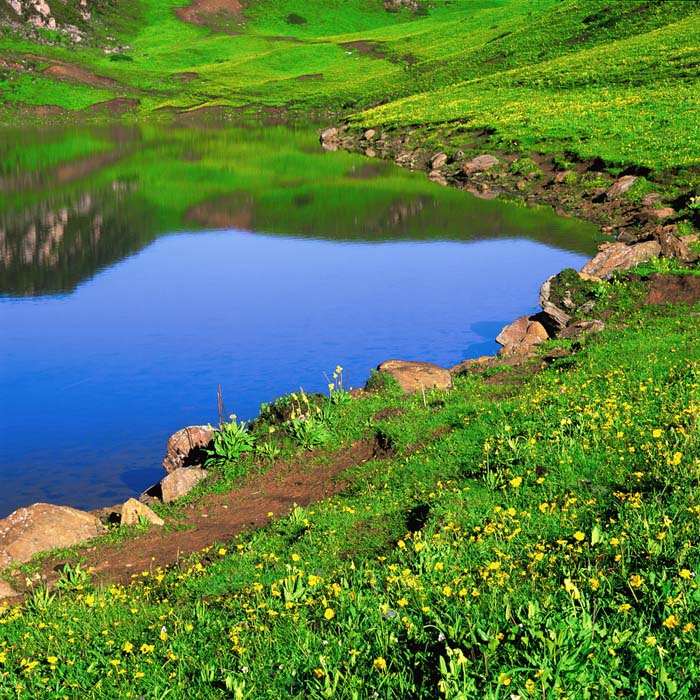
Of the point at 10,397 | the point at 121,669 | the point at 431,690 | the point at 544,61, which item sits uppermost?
the point at 544,61

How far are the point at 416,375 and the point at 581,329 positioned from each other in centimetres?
575

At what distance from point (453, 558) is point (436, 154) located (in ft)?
223

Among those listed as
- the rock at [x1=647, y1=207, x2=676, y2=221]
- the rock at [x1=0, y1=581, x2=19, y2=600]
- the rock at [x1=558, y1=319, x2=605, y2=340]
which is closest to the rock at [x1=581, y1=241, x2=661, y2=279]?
the rock at [x1=558, y1=319, x2=605, y2=340]

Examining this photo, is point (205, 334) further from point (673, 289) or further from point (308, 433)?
point (673, 289)

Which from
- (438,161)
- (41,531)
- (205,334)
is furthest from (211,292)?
(438,161)

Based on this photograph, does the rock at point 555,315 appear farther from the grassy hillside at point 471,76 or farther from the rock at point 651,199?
the grassy hillside at point 471,76

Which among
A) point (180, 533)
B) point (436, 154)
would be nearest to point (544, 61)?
point (436, 154)

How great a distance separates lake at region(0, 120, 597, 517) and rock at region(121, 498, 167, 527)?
3752 millimetres

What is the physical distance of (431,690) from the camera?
23.1 ft

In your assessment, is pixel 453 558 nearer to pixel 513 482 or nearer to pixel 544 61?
pixel 513 482

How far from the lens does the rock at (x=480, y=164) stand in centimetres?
6588

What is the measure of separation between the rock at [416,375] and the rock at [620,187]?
1199 inches

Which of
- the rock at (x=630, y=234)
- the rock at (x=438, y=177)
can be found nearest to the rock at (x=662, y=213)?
the rock at (x=630, y=234)

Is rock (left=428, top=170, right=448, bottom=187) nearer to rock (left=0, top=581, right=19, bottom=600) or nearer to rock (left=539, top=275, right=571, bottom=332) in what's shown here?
rock (left=539, top=275, right=571, bottom=332)
